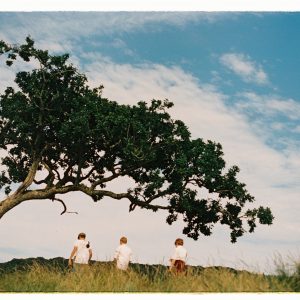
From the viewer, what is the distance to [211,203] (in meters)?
22.2

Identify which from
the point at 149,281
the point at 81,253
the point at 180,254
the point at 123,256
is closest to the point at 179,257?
the point at 180,254

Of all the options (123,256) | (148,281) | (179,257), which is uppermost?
(179,257)

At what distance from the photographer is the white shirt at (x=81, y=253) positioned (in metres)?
13.5

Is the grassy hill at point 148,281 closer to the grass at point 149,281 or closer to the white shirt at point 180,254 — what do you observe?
the grass at point 149,281

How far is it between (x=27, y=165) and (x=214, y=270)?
46.8ft

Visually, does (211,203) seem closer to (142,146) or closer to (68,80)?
(142,146)

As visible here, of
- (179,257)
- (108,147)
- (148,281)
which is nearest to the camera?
(148,281)

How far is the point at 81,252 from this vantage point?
13562 millimetres

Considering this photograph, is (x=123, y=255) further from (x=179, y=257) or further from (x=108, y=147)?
(x=108, y=147)

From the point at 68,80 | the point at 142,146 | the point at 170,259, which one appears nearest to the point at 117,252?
the point at 170,259

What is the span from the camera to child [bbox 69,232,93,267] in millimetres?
13531

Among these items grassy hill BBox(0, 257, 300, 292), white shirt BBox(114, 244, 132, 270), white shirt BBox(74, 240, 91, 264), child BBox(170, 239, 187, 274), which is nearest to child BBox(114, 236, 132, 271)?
white shirt BBox(114, 244, 132, 270)

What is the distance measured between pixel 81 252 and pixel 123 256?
127cm

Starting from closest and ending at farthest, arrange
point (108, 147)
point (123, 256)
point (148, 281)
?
point (148, 281), point (123, 256), point (108, 147)
